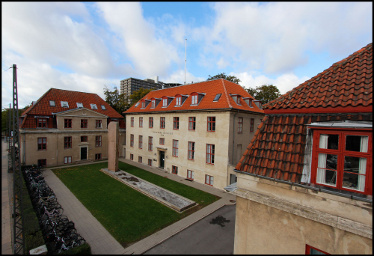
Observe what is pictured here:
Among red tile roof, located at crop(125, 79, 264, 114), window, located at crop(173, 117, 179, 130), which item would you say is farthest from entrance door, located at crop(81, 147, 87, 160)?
window, located at crop(173, 117, 179, 130)

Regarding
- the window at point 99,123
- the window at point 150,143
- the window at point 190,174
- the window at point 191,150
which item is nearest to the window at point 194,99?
the window at point 191,150

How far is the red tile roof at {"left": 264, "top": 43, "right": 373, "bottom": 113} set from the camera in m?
5.19

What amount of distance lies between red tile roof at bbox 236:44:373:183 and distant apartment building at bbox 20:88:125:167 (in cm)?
2782

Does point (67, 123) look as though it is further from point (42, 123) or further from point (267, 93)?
point (267, 93)

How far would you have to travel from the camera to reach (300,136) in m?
5.92

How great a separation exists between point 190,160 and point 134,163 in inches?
445

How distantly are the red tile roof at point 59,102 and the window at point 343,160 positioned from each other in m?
30.1

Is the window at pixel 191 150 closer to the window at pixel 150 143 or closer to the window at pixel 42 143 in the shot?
the window at pixel 150 143

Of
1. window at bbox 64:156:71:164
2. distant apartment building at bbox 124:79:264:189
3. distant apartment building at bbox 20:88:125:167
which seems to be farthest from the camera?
window at bbox 64:156:71:164

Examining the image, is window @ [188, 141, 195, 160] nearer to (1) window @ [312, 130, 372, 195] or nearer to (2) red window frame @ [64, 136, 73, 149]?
(1) window @ [312, 130, 372, 195]

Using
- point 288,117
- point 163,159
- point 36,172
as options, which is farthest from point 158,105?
point 288,117

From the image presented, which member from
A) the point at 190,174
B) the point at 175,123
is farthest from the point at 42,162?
the point at 190,174

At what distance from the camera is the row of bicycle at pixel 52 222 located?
9383 millimetres

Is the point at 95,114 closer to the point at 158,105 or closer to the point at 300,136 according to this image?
the point at 158,105
